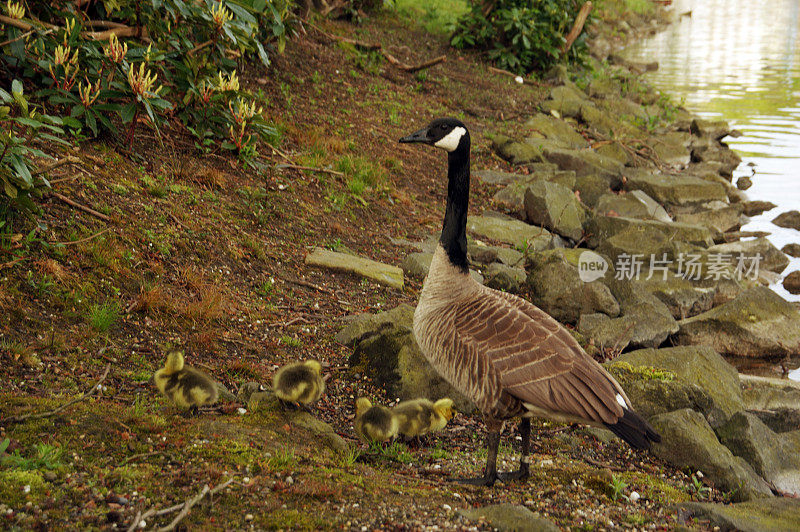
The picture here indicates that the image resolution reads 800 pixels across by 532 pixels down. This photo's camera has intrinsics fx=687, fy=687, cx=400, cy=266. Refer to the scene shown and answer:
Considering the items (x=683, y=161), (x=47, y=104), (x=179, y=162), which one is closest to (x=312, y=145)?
(x=179, y=162)

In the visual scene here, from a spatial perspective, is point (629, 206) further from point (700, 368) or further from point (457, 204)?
point (457, 204)

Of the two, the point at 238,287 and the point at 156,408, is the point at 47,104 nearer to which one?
the point at 238,287

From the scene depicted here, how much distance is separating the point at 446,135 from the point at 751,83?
24133 millimetres

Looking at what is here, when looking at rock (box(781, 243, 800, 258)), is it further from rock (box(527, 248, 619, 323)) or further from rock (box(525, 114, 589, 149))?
rock (box(527, 248, 619, 323))

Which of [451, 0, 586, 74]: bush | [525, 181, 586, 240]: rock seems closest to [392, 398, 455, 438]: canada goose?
[525, 181, 586, 240]: rock

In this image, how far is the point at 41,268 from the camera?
5.36 meters

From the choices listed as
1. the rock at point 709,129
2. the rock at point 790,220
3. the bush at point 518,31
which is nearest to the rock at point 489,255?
the rock at point 790,220

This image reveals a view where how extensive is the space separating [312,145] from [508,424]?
5.86 metres

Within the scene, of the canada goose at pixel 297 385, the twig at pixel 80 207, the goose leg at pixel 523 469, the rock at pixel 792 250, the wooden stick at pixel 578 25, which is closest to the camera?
the goose leg at pixel 523 469

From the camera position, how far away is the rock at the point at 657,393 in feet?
19.4

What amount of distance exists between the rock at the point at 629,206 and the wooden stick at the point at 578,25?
867 cm

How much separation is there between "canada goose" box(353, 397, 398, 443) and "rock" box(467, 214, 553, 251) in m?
5.30

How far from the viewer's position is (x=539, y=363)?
14.6 feet

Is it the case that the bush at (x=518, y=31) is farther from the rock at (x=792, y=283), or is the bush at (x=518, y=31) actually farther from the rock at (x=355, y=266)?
the rock at (x=355, y=266)
